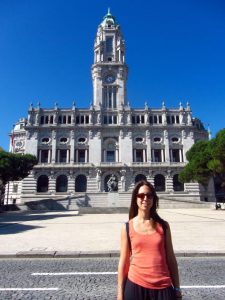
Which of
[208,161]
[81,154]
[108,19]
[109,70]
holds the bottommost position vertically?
[208,161]

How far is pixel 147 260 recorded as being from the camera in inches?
132

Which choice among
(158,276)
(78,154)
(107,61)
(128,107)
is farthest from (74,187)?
(158,276)

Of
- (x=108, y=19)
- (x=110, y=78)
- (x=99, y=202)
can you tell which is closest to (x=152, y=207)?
(x=99, y=202)

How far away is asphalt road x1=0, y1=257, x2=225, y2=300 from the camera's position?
607 cm

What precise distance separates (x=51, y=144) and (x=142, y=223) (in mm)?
58421

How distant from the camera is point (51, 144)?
60094 mm

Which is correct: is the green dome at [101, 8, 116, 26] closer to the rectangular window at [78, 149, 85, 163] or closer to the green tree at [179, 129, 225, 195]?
the rectangular window at [78, 149, 85, 163]

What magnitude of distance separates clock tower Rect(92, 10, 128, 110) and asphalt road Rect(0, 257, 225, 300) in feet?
180

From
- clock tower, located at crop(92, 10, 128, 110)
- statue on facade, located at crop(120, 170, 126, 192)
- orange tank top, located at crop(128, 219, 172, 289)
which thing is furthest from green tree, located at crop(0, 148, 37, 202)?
orange tank top, located at crop(128, 219, 172, 289)

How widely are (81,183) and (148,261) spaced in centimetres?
5491

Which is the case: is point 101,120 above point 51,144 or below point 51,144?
above

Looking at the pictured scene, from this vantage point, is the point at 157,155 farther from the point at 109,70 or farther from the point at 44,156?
the point at 44,156

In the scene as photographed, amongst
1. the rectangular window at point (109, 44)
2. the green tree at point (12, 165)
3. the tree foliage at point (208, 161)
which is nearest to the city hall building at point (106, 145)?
the rectangular window at point (109, 44)

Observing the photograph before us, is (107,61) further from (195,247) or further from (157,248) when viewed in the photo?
(157,248)
